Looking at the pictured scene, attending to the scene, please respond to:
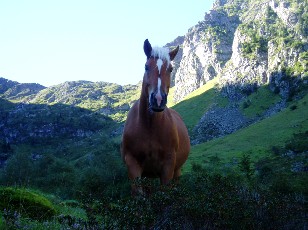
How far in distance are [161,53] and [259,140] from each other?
93363mm

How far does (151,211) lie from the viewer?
4352 mm

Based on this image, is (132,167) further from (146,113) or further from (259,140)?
(259,140)

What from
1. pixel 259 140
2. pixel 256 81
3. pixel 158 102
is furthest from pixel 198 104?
pixel 158 102

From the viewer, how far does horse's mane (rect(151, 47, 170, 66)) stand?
6.86 m

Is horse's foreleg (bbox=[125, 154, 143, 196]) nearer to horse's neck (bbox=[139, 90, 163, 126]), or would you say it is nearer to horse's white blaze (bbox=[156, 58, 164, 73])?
horse's neck (bbox=[139, 90, 163, 126])

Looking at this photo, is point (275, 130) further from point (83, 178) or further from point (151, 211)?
point (151, 211)

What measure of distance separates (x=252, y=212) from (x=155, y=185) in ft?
6.12

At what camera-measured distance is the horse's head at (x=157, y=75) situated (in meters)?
6.04

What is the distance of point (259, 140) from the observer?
9431 centimetres

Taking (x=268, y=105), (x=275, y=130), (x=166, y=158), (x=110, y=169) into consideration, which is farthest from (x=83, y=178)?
(x=268, y=105)

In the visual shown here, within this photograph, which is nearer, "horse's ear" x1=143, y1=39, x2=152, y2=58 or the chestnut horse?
the chestnut horse

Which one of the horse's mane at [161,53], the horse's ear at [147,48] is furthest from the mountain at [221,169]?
the horse's ear at [147,48]

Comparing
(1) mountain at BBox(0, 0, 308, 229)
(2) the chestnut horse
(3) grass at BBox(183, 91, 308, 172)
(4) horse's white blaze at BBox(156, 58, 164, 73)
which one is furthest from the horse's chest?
(3) grass at BBox(183, 91, 308, 172)

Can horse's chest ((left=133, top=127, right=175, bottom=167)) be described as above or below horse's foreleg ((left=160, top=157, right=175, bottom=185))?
above
